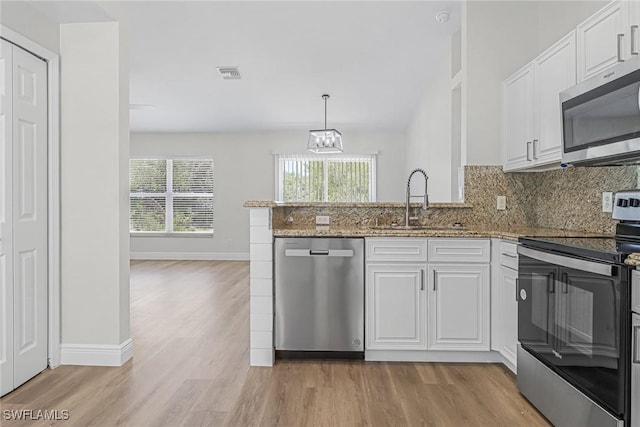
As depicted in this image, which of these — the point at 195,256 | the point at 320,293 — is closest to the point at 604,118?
the point at 320,293

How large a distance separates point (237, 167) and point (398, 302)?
606 cm

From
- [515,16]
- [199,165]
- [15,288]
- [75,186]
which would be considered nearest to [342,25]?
[515,16]

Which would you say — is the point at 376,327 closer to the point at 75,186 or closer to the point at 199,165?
the point at 75,186

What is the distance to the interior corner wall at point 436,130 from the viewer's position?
432 cm

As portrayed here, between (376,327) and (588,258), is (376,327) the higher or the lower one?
the lower one

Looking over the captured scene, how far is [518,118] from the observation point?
9.85 ft

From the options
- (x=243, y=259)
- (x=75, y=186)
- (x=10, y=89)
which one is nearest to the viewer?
(x=10, y=89)

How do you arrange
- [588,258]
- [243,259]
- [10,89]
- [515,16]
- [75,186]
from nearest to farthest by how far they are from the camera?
[588,258]
[10,89]
[75,186]
[515,16]
[243,259]

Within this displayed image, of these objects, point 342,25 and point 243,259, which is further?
point 243,259

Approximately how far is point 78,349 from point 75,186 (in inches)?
42.4

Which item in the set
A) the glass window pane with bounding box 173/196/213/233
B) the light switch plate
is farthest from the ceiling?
the glass window pane with bounding box 173/196/213/233

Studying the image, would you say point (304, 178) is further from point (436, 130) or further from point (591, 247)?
point (591, 247)

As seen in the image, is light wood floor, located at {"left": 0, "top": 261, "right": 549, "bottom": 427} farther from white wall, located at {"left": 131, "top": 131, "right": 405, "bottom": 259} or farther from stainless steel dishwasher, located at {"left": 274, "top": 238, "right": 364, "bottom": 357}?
white wall, located at {"left": 131, "top": 131, "right": 405, "bottom": 259}

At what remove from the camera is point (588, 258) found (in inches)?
67.7
